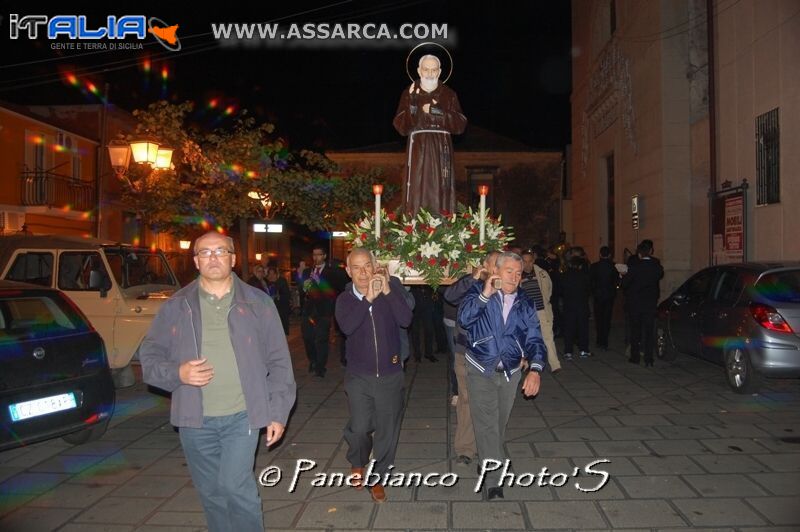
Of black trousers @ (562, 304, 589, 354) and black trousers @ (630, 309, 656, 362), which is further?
black trousers @ (562, 304, 589, 354)

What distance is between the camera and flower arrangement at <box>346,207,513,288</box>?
6.05 m

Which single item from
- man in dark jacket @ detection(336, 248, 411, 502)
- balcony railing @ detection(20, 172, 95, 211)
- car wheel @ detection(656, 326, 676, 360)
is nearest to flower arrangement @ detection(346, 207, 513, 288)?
man in dark jacket @ detection(336, 248, 411, 502)

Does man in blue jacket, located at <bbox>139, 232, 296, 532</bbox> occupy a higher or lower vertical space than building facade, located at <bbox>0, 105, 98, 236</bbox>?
lower

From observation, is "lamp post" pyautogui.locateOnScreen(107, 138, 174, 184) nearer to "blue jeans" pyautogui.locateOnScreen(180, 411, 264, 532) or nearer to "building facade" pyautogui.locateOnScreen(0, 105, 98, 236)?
"building facade" pyautogui.locateOnScreen(0, 105, 98, 236)

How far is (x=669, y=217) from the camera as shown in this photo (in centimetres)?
1695

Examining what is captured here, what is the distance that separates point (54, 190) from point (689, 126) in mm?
19284

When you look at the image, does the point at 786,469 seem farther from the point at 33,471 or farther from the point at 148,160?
the point at 148,160

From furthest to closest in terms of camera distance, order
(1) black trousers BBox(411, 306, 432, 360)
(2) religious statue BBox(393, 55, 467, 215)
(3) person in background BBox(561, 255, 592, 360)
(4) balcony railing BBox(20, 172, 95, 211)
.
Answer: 1. (4) balcony railing BBox(20, 172, 95, 211)
2. (3) person in background BBox(561, 255, 592, 360)
3. (1) black trousers BBox(411, 306, 432, 360)
4. (2) religious statue BBox(393, 55, 467, 215)

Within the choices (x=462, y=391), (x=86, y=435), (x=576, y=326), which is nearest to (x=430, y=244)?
(x=462, y=391)

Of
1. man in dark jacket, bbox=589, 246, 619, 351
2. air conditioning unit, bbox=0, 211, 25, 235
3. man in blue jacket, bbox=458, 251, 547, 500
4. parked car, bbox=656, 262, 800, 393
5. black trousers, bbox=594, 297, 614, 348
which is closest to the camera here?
man in blue jacket, bbox=458, 251, 547, 500

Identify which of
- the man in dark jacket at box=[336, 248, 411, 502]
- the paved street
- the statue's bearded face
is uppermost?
the statue's bearded face

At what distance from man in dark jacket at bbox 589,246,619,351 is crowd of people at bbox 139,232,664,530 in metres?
4.79

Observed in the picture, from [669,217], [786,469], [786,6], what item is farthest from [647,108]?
[786,469]

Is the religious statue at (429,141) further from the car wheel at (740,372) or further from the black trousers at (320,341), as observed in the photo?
the car wheel at (740,372)
